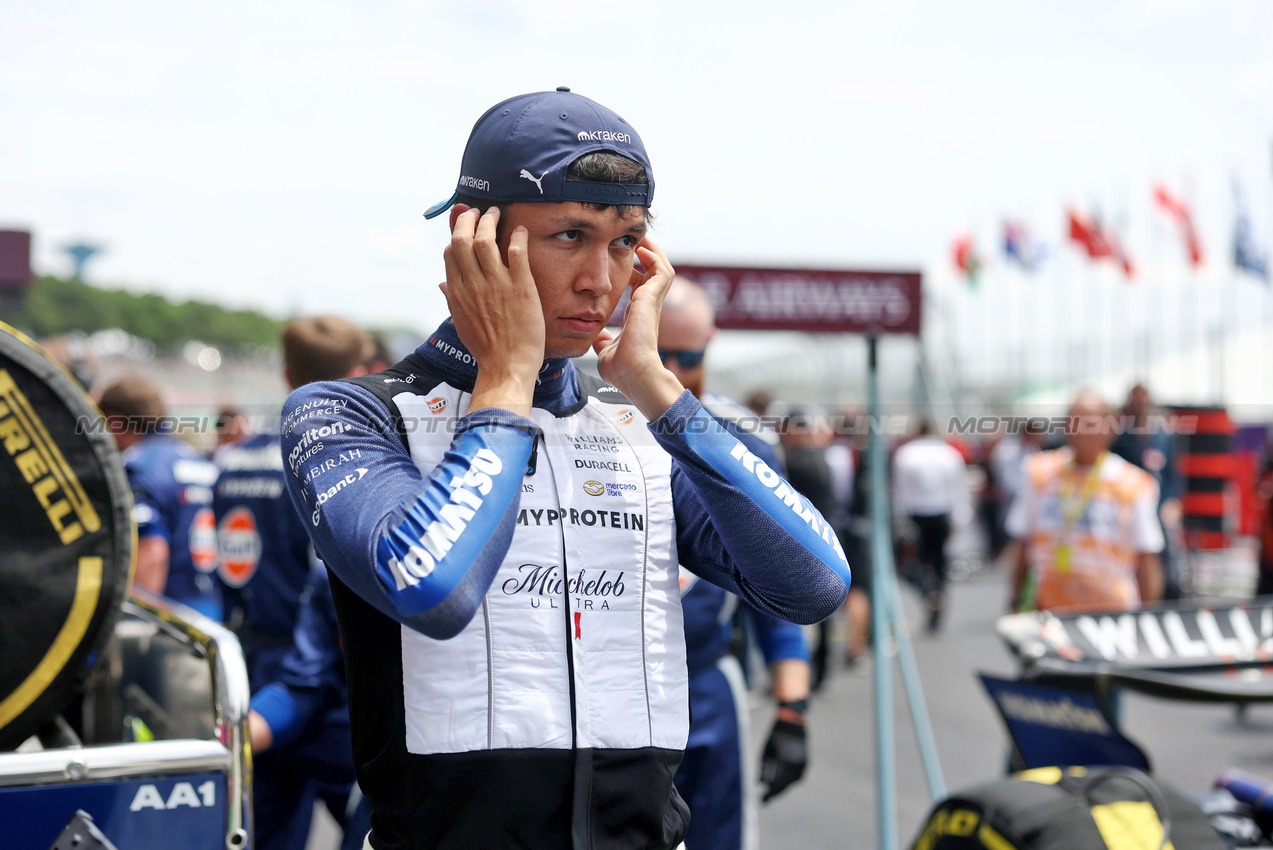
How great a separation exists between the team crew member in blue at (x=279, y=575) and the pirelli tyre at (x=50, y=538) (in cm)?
95

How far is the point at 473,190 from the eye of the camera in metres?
1.52

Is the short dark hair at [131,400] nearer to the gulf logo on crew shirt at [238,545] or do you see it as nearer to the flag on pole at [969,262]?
the gulf logo on crew shirt at [238,545]

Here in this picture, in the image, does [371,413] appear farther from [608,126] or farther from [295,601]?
[295,601]

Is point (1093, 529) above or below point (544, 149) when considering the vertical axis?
below

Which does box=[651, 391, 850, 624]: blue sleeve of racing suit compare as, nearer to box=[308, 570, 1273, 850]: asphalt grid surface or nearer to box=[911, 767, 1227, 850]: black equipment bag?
box=[911, 767, 1227, 850]: black equipment bag

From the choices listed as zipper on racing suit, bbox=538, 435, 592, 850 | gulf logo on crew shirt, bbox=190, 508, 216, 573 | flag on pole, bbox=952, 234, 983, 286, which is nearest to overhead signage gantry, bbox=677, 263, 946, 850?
zipper on racing suit, bbox=538, 435, 592, 850

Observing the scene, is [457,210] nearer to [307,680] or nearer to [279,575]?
[307,680]

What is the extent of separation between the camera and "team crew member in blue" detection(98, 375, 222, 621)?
4.36 m

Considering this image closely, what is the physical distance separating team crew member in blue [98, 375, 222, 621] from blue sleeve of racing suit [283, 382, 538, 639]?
10.3 feet

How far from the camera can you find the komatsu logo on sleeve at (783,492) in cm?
153

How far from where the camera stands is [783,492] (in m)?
1.55

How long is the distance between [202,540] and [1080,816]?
4.10 m
